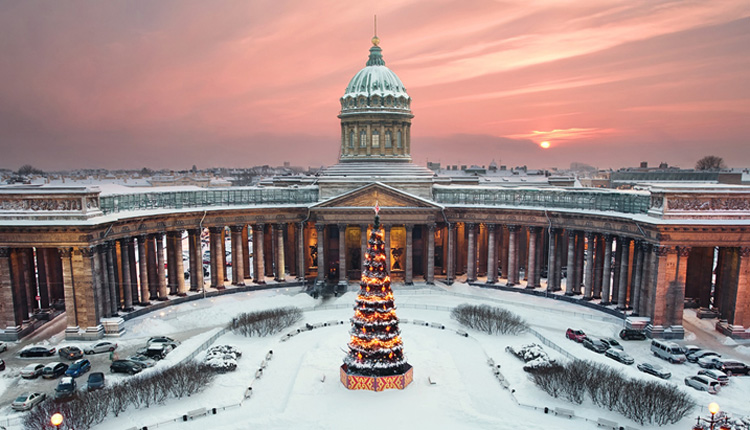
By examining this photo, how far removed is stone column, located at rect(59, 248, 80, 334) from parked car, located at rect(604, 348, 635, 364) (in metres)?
44.8

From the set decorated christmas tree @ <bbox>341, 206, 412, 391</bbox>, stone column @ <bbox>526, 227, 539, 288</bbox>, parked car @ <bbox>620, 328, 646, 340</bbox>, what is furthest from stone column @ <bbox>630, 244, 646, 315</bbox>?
decorated christmas tree @ <bbox>341, 206, 412, 391</bbox>

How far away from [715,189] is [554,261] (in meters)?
18.2

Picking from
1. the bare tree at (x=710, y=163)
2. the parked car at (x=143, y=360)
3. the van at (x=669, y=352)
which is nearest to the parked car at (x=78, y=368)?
the parked car at (x=143, y=360)

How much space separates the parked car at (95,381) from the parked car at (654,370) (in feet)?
125

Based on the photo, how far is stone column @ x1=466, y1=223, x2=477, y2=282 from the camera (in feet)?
203

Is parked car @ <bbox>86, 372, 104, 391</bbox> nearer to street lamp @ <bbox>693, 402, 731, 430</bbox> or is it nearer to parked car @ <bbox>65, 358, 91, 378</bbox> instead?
parked car @ <bbox>65, 358, 91, 378</bbox>

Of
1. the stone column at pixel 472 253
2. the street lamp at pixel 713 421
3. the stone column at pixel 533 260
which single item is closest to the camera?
the street lamp at pixel 713 421

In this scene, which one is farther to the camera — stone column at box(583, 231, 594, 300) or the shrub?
stone column at box(583, 231, 594, 300)

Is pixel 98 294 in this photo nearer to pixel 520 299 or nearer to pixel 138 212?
pixel 138 212

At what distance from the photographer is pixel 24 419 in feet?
93.2

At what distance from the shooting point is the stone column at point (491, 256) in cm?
6041

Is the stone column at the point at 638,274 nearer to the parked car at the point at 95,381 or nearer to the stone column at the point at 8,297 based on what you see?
the parked car at the point at 95,381

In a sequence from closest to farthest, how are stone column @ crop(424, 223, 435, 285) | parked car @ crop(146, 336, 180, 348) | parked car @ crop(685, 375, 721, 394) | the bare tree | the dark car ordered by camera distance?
1. parked car @ crop(685, 375, 721, 394)
2. the dark car
3. parked car @ crop(146, 336, 180, 348)
4. stone column @ crop(424, 223, 435, 285)
5. the bare tree

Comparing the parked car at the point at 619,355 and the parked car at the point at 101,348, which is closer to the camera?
the parked car at the point at 619,355
